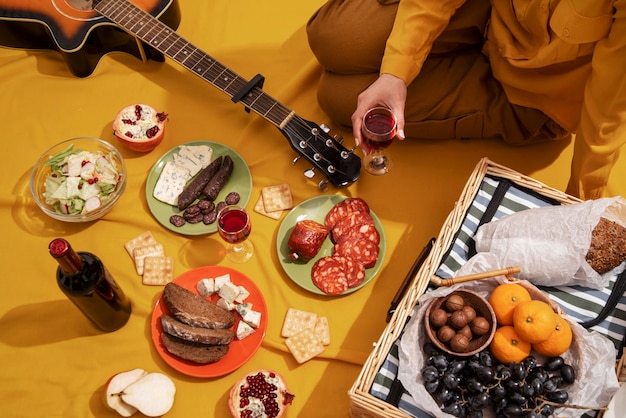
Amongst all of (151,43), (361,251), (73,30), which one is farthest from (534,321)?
(73,30)

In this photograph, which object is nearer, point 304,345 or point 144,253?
point 304,345

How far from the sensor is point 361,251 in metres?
1.81

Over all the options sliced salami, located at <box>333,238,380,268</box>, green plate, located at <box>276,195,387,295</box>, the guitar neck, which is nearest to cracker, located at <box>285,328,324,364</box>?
green plate, located at <box>276,195,387,295</box>

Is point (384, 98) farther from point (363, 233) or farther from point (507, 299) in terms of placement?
point (507, 299)

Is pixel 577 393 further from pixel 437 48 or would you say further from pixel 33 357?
pixel 33 357

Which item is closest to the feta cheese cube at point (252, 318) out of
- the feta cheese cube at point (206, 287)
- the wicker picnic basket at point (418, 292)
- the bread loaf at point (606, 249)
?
the feta cheese cube at point (206, 287)

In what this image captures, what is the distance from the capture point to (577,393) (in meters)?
1.29

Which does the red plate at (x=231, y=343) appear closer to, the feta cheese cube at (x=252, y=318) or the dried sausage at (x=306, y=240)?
the feta cheese cube at (x=252, y=318)

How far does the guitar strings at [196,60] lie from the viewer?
6.36 ft

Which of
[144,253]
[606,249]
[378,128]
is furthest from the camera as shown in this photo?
[144,253]

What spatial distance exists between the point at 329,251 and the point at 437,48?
0.73m

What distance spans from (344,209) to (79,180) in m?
0.84

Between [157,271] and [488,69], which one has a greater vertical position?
[488,69]

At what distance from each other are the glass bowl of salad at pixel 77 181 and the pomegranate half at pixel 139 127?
0.20ft
